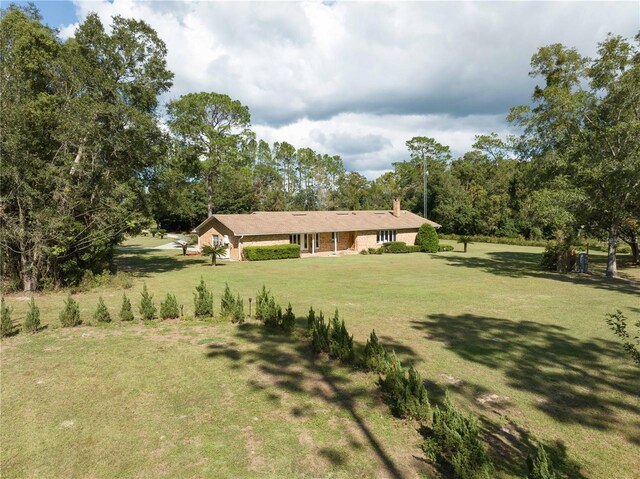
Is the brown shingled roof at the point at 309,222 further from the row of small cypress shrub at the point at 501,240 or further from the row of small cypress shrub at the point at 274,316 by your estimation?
the row of small cypress shrub at the point at 274,316

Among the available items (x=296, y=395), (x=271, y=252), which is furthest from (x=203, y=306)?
(x=271, y=252)

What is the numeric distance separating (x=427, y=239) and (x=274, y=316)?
102 ft

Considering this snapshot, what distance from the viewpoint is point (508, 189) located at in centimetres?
5225

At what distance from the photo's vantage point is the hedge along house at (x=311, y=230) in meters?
31.8

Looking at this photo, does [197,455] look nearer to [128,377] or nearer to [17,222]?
[128,377]

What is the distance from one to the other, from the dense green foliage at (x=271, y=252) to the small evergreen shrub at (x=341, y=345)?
73.1 feet

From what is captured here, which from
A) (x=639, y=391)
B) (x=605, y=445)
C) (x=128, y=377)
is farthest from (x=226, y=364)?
(x=639, y=391)

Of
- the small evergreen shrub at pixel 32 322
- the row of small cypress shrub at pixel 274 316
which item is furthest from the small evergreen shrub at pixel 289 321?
the small evergreen shrub at pixel 32 322

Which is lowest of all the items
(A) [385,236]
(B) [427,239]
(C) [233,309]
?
(C) [233,309]

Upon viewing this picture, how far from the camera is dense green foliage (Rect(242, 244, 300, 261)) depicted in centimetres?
3038

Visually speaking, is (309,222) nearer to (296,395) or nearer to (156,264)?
(156,264)

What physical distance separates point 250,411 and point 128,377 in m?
3.13

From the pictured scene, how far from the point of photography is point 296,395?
6891 millimetres

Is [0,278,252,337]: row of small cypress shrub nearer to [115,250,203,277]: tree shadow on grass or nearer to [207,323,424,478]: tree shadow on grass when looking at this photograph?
[207,323,424,478]: tree shadow on grass
